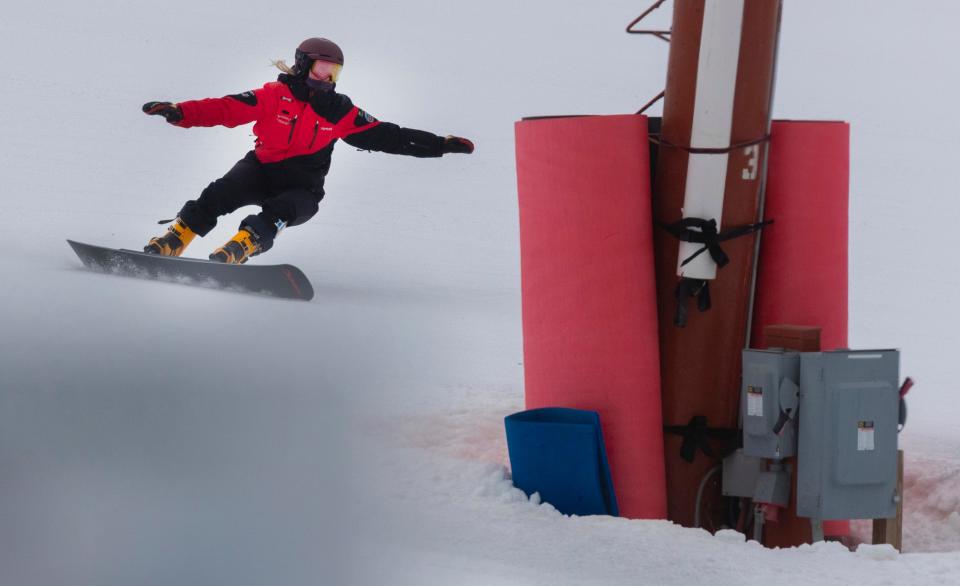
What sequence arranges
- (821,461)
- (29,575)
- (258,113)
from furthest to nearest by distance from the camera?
(258,113) < (821,461) < (29,575)

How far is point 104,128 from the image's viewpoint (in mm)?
7988

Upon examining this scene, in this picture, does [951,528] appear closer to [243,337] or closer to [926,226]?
[243,337]

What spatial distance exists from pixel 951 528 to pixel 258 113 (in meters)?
3.31

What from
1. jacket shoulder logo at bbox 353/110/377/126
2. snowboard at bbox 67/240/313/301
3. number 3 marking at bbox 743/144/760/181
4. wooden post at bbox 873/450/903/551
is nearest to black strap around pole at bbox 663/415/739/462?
wooden post at bbox 873/450/903/551

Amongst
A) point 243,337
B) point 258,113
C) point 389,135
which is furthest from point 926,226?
point 243,337

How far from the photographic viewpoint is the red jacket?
Result: 5.21m

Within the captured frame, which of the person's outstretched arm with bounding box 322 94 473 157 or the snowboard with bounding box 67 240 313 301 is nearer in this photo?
the snowboard with bounding box 67 240 313 301

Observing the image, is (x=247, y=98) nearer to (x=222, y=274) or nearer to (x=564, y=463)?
(x=222, y=274)

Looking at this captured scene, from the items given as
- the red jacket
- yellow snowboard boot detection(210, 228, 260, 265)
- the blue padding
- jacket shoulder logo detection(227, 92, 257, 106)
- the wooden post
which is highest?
jacket shoulder logo detection(227, 92, 257, 106)

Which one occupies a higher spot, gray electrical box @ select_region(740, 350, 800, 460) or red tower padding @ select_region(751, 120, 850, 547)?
red tower padding @ select_region(751, 120, 850, 547)

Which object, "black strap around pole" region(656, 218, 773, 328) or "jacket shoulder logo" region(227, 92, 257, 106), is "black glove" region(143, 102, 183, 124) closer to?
"jacket shoulder logo" region(227, 92, 257, 106)

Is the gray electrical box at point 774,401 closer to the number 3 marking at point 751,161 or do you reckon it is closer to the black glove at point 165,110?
the number 3 marking at point 751,161

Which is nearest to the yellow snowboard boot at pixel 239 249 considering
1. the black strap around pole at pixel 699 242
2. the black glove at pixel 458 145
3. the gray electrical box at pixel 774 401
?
the black glove at pixel 458 145

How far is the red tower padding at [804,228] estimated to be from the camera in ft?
13.0
